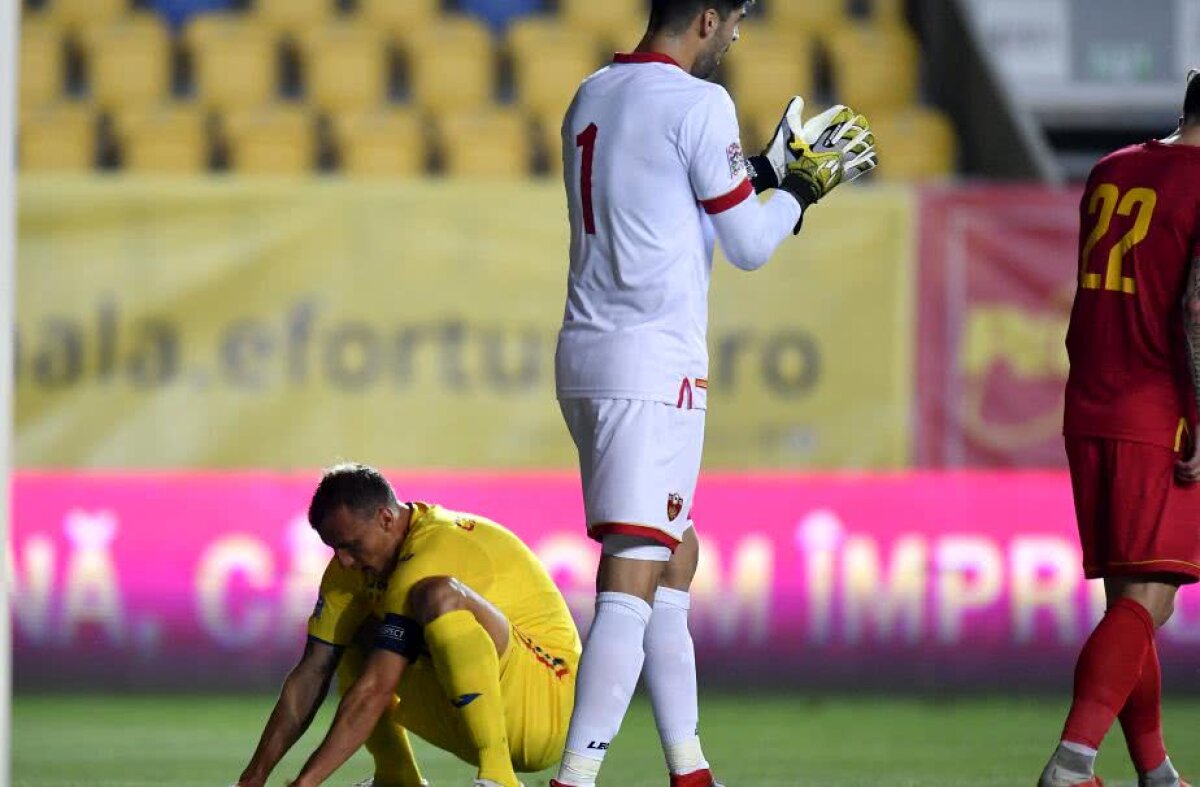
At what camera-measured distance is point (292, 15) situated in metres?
10.7

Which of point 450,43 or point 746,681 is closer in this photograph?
point 746,681

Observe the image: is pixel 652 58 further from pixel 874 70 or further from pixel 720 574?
pixel 874 70

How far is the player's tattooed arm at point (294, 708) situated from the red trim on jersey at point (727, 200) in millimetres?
1264

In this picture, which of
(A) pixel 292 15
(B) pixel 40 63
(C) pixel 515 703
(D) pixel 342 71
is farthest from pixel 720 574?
(B) pixel 40 63

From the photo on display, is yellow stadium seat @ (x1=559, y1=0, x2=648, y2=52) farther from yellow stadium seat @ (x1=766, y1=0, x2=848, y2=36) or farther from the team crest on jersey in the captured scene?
the team crest on jersey

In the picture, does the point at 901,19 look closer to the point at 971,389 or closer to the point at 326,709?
the point at 971,389

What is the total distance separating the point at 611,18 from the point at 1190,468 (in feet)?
22.6

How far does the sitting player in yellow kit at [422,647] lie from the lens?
13.8 feet

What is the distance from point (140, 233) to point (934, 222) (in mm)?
3205

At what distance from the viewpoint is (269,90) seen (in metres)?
10.4

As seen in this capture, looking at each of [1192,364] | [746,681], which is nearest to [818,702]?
[746,681]

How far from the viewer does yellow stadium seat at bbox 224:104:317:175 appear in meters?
9.73

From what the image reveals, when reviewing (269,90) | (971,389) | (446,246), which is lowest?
(971,389)

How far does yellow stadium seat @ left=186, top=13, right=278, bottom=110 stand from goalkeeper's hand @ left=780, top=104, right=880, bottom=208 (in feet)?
21.0
